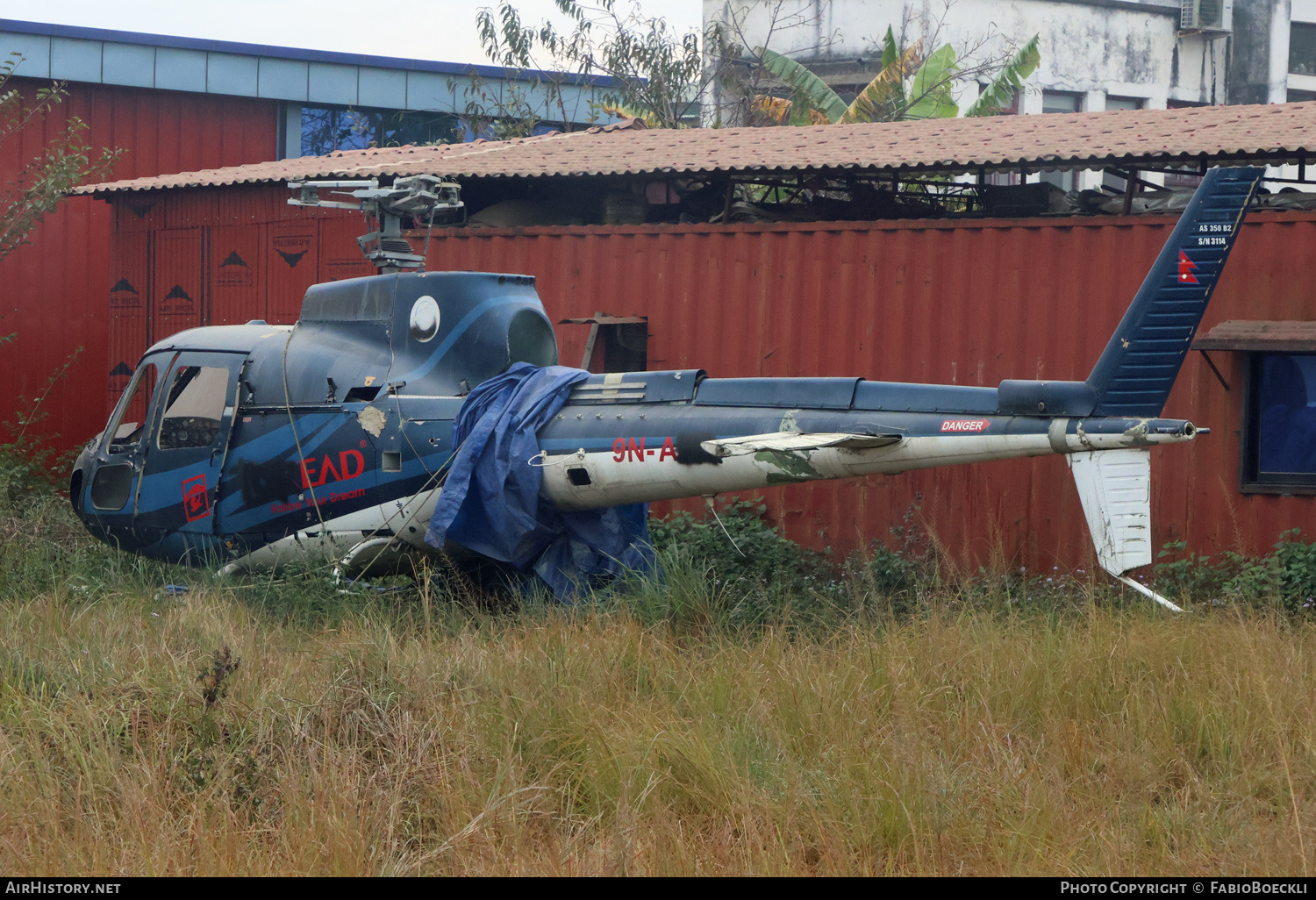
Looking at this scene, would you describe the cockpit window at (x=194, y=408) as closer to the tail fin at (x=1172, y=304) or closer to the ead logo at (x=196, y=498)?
the ead logo at (x=196, y=498)

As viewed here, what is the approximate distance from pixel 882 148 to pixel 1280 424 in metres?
4.03

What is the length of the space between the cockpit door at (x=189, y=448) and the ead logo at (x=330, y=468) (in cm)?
70

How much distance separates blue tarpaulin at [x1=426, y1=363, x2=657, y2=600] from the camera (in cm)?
724

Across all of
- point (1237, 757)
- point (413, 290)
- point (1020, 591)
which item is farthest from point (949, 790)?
point (413, 290)

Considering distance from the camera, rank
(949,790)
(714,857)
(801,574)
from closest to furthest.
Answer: (714,857)
(949,790)
(801,574)

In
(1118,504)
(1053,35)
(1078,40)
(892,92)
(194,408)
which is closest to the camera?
Answer: (1118,504)

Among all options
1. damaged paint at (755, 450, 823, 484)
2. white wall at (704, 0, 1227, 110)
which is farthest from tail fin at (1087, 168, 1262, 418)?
white wall at (704, 0, 1227, 110)

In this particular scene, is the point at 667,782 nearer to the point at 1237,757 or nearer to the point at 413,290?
the point at 1237,757

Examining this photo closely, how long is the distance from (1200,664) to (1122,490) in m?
0.89

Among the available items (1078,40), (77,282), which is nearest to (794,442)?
(77,282)

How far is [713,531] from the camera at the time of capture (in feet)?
32.9

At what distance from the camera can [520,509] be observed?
727 centimetres

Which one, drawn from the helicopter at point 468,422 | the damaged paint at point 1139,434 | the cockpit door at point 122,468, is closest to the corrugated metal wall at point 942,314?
the helicopter at point 468,422

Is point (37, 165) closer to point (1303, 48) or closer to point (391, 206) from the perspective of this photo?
point (391, 206)
